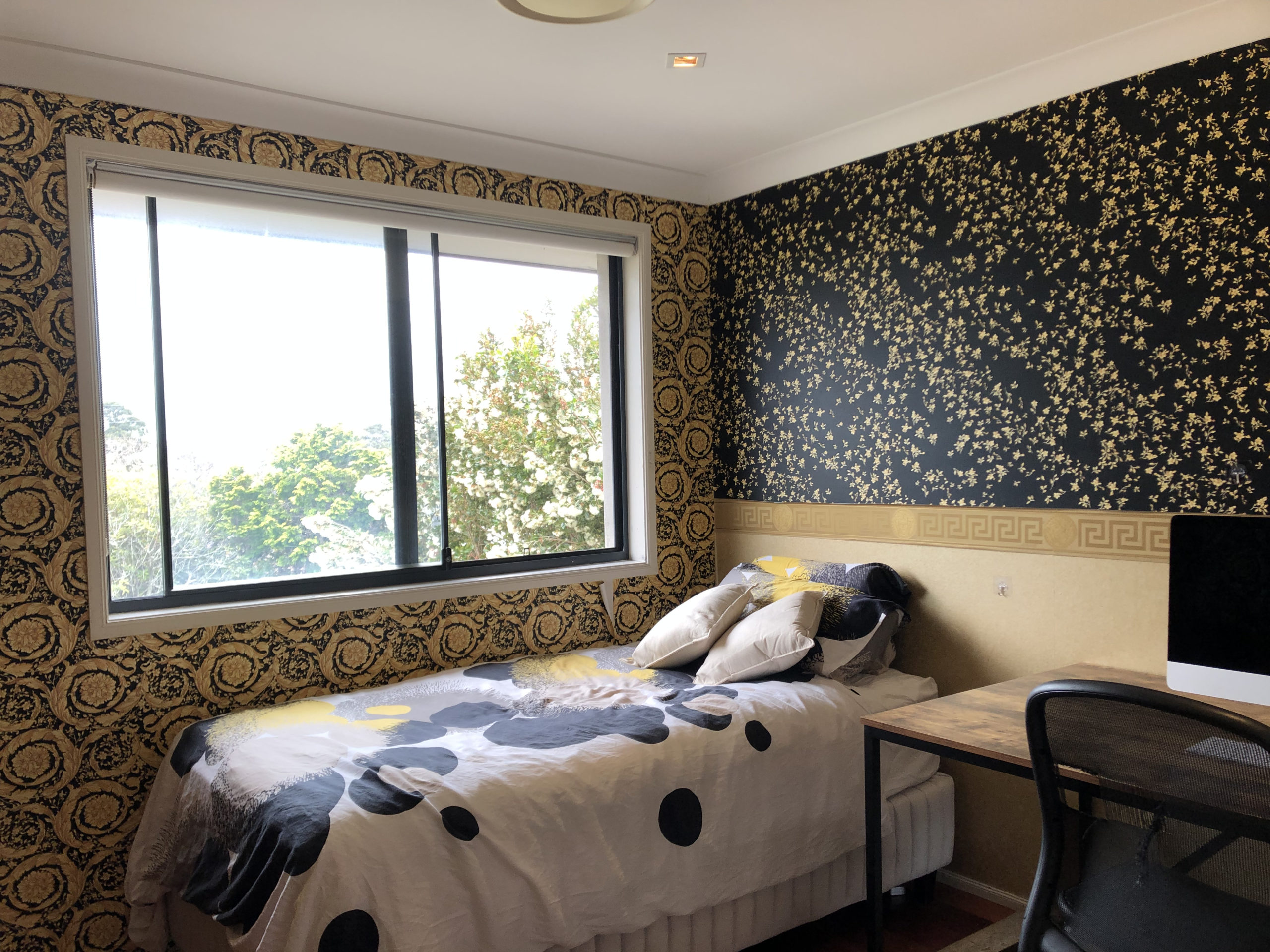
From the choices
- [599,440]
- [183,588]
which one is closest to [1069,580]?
[599,440]

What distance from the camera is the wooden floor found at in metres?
2.63

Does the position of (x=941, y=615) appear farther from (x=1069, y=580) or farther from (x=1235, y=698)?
(x=1235, y=698)

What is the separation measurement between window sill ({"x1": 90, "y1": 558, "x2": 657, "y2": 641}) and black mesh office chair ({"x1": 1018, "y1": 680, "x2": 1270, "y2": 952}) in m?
2.15

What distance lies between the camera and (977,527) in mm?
2955

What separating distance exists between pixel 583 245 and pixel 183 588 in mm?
1908

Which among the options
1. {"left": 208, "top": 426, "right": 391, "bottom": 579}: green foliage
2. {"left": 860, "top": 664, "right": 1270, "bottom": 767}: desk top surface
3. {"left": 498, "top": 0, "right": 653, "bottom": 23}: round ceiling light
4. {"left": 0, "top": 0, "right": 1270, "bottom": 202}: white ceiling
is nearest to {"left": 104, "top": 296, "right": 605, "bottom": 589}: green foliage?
{"left": 208, "top": 426, "right": 391, "bottom": 579}: green foliage

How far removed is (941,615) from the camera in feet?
10.1

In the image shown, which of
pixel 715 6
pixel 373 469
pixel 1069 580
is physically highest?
pixel 715 6

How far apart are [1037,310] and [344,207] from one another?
2.25 metres

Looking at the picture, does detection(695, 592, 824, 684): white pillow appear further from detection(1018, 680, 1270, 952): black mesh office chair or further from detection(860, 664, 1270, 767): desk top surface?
detection(1018, 680, 1270, 952): black mesh office chair

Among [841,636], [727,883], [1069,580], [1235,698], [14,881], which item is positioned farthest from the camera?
[841,636]

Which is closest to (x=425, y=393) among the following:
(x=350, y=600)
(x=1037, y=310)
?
(x=350, y=600)

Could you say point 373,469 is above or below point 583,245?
below

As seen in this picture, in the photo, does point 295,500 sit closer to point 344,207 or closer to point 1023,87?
point 344,207
